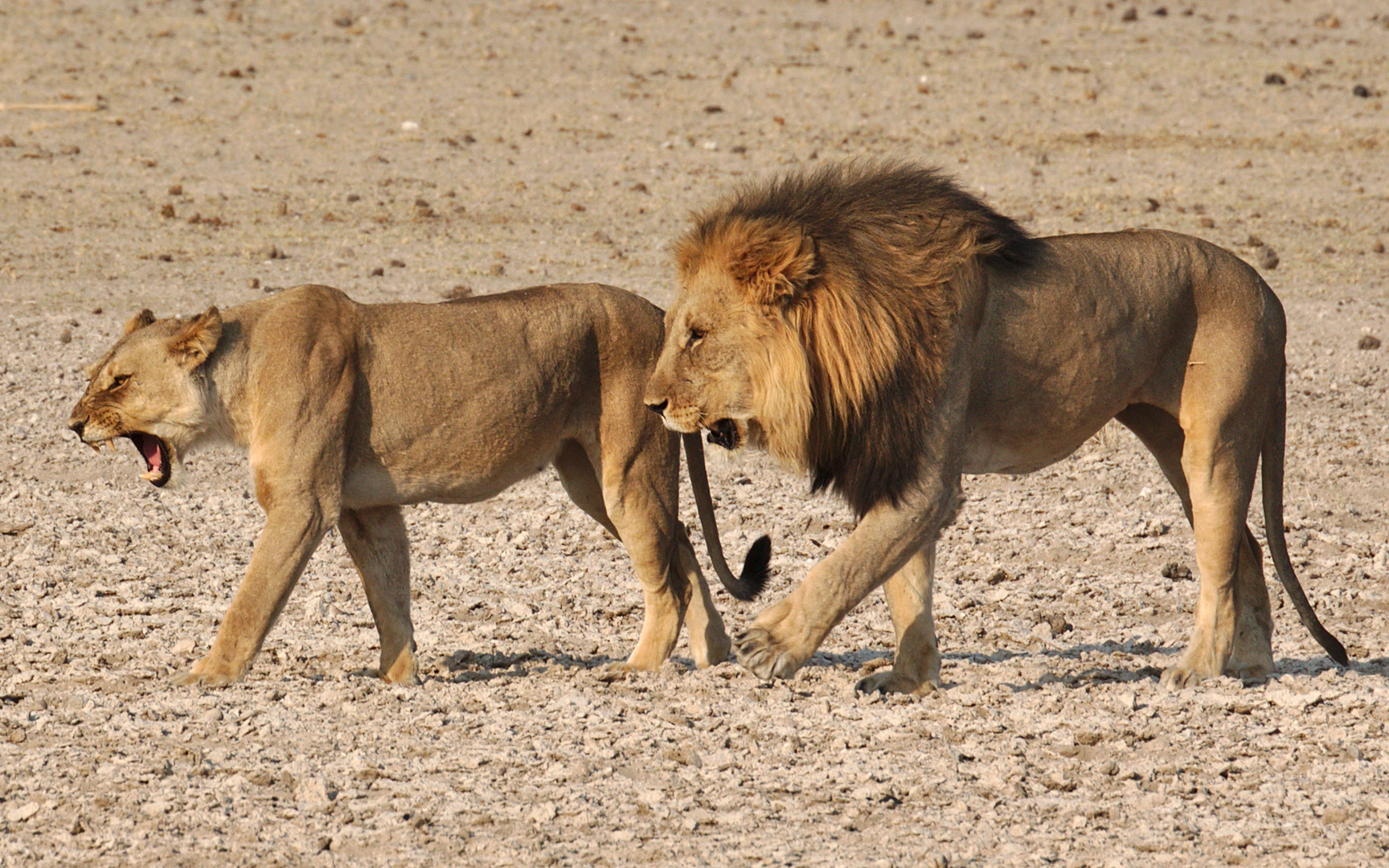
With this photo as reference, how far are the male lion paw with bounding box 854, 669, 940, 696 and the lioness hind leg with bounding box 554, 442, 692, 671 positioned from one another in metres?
0.65

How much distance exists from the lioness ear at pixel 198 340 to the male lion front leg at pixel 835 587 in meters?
1.83

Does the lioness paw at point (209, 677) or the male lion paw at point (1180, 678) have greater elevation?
the male lion paw at point (1180, 678)

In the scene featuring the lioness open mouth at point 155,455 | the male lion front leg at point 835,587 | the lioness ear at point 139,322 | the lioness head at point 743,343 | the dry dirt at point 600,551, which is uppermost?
the lioness head at point 743,343

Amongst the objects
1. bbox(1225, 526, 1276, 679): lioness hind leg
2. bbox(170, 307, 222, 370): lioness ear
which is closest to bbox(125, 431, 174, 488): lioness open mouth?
bbox(170, 307, 222, 370): lioness ear

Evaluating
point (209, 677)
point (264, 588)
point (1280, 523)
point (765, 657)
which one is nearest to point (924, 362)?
point (765, 657)

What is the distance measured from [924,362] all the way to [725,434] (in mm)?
571

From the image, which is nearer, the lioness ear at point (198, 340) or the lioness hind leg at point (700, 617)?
the lioness ear at point (198, 340)

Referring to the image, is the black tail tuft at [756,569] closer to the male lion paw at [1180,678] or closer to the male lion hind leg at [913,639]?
the male lion hind leg at [913,639]

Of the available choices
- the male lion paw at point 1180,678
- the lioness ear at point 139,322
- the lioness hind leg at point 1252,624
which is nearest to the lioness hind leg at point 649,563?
the lioness ear at point 139,322

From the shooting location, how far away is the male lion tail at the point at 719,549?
233 inches

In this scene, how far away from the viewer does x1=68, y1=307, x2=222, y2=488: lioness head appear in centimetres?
543

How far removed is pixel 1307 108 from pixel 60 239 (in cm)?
1118

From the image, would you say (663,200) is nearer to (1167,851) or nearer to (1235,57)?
(1235,57)

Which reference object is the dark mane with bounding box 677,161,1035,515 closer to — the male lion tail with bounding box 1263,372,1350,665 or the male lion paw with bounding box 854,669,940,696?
the male lion paw with bounding box 854,669,940,696
